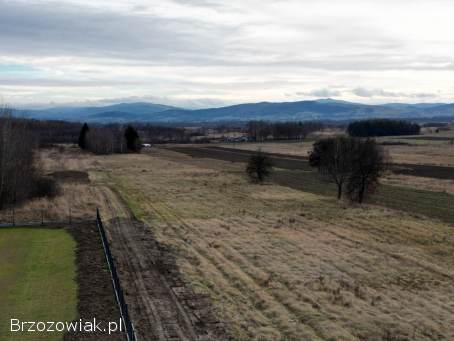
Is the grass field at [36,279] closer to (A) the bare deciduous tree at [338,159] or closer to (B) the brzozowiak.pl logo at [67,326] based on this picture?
(B) the brzozowiak.pl logo at [67,326]

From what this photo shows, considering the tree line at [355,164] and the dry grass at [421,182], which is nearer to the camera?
the tree line at [355,164]

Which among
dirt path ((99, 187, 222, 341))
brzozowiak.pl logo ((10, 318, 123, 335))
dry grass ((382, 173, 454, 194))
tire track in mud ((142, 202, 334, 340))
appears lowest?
dirt path ((99, 187, 222, 341))

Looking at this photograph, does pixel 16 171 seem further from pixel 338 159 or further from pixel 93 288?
pixel 338 159

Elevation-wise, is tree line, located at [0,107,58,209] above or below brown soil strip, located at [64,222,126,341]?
above

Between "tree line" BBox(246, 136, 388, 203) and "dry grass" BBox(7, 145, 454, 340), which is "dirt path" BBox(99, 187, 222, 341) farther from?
"tree line" BBox(246, 136, 388, 203)

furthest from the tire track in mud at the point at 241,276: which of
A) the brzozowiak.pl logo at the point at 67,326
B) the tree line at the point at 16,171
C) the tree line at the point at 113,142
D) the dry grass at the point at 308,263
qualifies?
the tree line at the point at 113,142

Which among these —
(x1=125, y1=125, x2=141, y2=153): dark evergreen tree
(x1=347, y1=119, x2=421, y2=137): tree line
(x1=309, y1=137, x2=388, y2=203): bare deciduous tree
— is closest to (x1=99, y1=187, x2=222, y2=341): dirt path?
(x1=309, y1=137, x2=388, y2=203): bare deciduous tree
